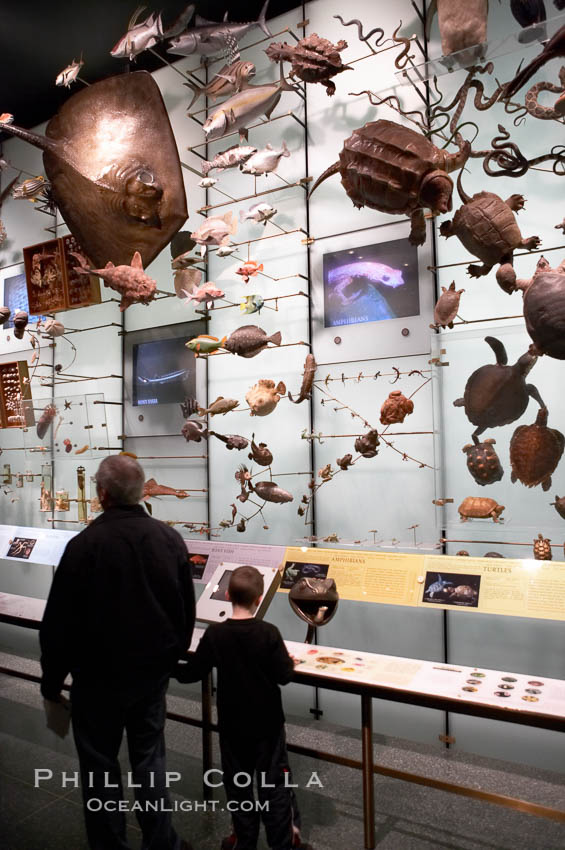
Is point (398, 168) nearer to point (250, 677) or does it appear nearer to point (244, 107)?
point (244, 107)

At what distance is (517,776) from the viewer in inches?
136

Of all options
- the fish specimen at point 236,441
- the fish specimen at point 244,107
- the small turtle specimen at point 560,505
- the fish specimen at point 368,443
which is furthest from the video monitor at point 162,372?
the small turtle specimen at point 560,505

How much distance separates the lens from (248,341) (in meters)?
3.96

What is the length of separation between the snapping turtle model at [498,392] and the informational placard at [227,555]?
1320 mm

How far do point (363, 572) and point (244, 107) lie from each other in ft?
9.58

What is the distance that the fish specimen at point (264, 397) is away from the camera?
158 inches

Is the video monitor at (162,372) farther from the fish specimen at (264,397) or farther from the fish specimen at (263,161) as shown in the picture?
the fish specimen at (263,161)

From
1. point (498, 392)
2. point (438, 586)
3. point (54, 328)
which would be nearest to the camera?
point (498, 392)

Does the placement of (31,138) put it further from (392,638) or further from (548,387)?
(392,638)

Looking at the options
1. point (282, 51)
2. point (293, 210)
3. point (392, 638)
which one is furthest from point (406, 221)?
point (392, 638)

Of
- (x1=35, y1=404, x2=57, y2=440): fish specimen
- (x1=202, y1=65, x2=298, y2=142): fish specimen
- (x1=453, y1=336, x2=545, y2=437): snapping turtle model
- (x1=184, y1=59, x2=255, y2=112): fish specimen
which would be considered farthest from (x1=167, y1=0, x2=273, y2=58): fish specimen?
(x1=35, y1=404, x2=57, y2=440): fish specimen

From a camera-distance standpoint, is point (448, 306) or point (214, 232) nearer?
point (448, 306)

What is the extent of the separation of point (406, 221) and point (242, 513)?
2346mm

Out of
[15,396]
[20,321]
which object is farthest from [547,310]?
[15,396]
